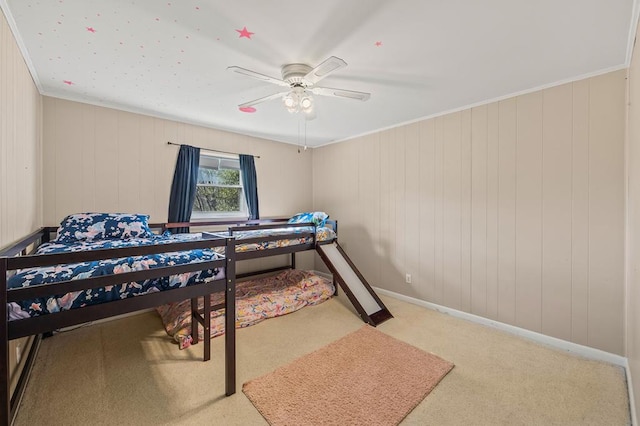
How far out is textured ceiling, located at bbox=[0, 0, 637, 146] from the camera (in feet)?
4.90

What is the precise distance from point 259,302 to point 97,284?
196cm

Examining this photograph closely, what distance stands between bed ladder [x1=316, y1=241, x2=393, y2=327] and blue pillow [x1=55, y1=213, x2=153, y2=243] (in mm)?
2019

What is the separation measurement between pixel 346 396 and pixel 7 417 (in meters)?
1.70

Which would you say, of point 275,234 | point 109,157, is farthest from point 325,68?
point 109,157

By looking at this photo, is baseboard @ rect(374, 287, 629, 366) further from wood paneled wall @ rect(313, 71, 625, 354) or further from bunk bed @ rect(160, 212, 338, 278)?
bunk bed @ rect(160, 212, 338, 278)

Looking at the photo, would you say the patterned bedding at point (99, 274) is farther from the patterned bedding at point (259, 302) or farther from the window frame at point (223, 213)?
the window frame at point (223, 213)

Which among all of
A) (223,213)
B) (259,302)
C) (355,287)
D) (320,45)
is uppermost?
(320,45)

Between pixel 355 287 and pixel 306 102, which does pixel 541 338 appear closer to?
pixel 355 287

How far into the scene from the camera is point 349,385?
1.90 metres

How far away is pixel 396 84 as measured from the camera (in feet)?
7.88

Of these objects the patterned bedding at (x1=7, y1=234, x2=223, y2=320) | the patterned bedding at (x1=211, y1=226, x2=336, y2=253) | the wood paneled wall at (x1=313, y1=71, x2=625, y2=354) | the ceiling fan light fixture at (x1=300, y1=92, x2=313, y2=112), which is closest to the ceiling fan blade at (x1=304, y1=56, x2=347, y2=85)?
the ceiling fan light fixture at (x1=300, y1=92, x2=313, y2=112)

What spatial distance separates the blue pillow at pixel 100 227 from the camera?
239 centimetres

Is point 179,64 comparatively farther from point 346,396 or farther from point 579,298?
point 579,298

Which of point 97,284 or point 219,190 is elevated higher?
point 219,190
